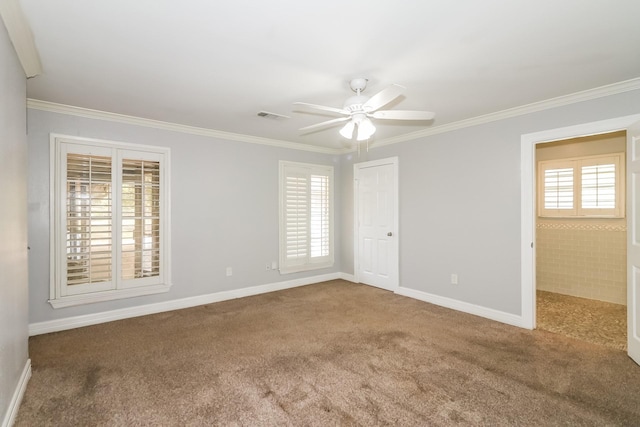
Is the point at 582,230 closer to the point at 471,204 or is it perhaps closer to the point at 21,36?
the point at 471,204

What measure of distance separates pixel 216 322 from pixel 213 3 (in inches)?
125

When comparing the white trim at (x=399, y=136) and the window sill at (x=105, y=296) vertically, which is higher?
the white trim at (x=399, y=136)

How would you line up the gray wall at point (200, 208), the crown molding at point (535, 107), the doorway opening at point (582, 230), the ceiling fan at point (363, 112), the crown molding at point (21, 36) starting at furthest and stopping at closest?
the doorway opening at point (582, 230) → the gray wall at point (200, 208) → the crown molding at point (535, 107) → the ceiling fan at point (363, 112) → the crown molding at point (21, 36)

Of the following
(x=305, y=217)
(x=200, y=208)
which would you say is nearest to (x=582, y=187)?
(x=305, y=217)

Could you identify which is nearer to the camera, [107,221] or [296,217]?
[107,221]

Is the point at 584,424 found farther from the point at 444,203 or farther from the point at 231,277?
the point at 231,277

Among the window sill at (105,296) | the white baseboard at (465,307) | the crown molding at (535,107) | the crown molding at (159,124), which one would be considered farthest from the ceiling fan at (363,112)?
the window sill at (105,296)

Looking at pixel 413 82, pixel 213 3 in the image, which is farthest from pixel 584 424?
pixel 213 3

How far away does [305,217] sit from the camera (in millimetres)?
5508

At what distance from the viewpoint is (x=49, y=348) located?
9.91ft

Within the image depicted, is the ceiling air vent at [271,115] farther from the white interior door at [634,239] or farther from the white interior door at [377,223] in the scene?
the white interior door at [634,239]

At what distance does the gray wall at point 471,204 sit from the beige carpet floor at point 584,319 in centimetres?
55

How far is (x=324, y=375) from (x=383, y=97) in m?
2.19

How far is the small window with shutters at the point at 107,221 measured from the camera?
137 inches
